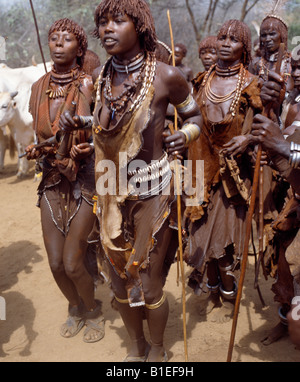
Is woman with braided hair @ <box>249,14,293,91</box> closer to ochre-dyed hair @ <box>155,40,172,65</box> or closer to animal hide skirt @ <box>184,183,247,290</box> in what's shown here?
ochre-dyed hair @ <box>155,40,172,65</box>

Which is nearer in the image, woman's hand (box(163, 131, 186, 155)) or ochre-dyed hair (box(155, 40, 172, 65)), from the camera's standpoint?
woman's hand (box(163, 131, 186, 155))

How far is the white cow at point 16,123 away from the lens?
8000 millimetres

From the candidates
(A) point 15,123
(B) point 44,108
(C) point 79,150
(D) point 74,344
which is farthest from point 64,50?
(A) point 15,123

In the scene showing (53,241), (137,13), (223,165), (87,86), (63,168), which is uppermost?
(137,13)

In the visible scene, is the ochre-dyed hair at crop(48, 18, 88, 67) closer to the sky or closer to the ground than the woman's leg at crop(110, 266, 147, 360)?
closer to the sky

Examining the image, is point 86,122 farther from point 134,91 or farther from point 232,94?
point 232,94

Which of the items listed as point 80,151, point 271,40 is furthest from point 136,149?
point 271,40

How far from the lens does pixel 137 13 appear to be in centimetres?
268

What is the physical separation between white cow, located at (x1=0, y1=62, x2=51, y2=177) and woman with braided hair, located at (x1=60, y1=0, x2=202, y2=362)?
18.3 feet

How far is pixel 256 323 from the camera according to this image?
3.98m

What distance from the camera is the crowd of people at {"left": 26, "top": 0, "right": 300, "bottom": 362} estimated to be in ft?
8.95

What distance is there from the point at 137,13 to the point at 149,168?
949 millimetres

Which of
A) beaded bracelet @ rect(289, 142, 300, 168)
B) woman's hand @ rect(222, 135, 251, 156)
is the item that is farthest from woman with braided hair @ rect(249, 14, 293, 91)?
beaded bracelet @ rect(289, 142, 300, 168)

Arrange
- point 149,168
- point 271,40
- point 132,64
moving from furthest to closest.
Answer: point 271,40 → point 149,168 → point 132,64
